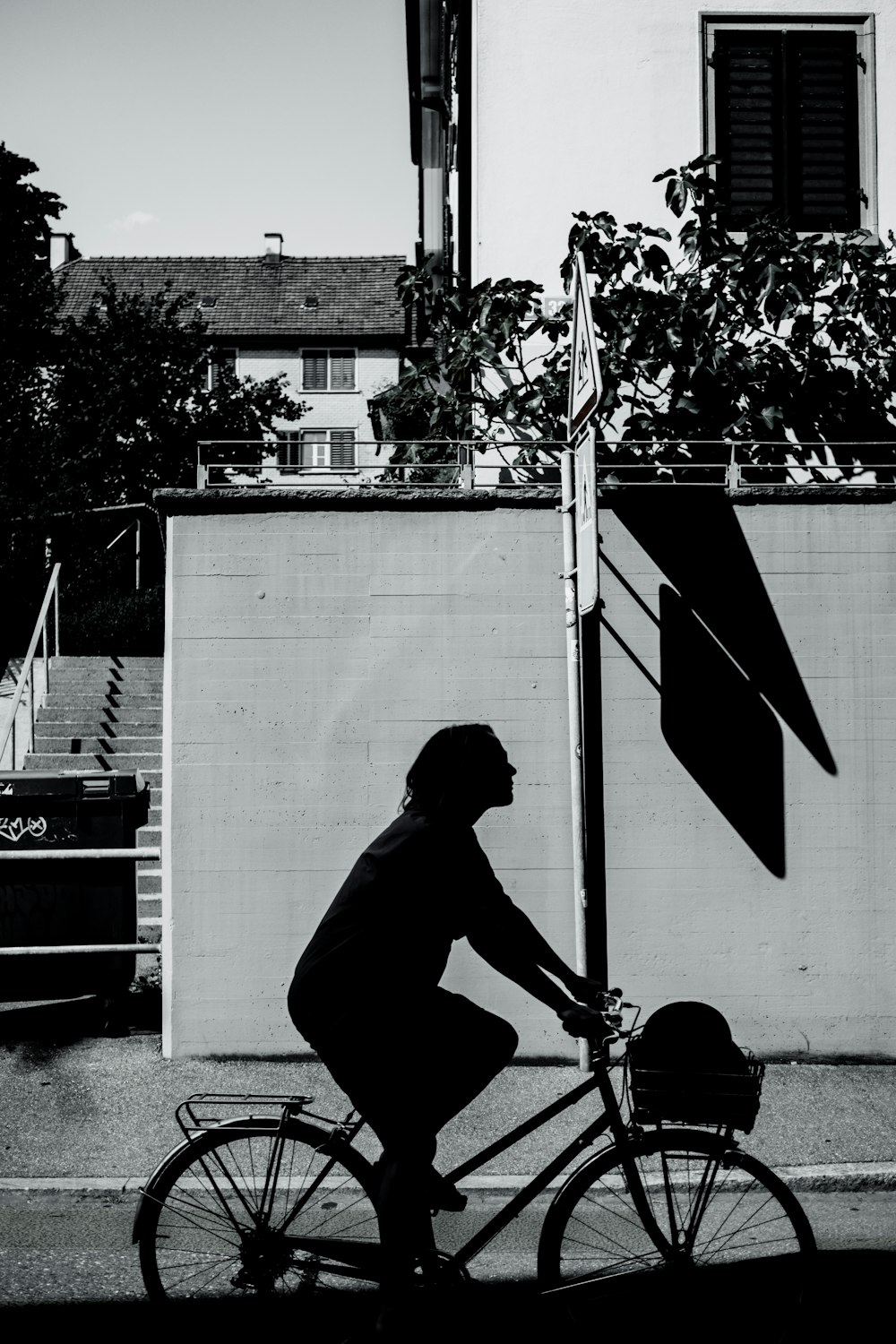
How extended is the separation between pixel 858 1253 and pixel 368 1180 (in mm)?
2184

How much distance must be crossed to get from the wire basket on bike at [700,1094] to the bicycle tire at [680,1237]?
0.18 metres

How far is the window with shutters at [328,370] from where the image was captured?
49.8m

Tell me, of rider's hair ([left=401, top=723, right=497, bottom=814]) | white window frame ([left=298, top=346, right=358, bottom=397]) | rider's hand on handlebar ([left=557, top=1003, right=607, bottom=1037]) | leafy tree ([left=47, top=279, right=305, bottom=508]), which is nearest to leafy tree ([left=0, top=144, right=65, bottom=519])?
leafy tree ([left=47, top=279, right=305, bottom=508])

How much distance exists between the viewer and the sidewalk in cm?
565

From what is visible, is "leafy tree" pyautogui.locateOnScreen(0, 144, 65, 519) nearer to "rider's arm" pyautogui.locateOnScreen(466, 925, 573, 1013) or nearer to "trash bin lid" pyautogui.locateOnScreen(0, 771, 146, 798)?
"trash bin lid" pyautogui.locateOnScreen(0, 771, 146, 798)

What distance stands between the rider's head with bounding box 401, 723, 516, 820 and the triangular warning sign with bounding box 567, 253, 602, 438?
111 inches

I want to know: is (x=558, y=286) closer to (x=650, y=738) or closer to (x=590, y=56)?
(x=590, y=56)

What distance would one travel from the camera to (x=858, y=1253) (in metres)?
4.80

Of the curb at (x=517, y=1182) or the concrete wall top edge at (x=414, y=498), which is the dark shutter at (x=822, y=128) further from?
the curb at (x=517, y=1182)

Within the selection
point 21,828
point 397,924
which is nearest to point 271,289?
point 21,828

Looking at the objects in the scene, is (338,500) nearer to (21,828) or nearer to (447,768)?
(21,828)

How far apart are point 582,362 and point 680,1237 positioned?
4.31 meters

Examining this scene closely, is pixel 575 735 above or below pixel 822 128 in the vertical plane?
below

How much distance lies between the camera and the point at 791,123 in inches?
386
